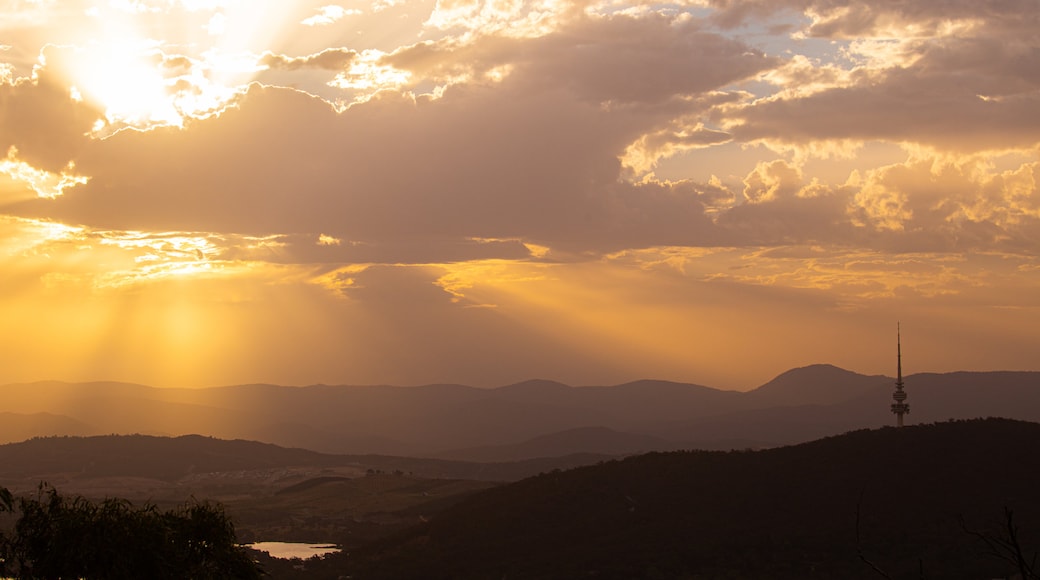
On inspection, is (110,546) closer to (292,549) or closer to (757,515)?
(757,515)

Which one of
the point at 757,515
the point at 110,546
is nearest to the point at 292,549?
the point at 757,515

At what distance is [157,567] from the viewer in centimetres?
3328

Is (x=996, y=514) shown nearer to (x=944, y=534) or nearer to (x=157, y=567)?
(x=944, y=534)

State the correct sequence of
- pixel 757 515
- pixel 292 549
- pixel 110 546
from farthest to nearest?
pixel 292 549 < pixel 757 515 < pixel 110 546

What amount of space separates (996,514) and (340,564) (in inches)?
2451

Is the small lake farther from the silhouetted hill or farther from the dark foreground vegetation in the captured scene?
the dark foreground vegetation

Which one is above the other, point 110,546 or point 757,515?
point 110,546

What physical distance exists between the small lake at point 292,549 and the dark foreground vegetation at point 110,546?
75.0 m

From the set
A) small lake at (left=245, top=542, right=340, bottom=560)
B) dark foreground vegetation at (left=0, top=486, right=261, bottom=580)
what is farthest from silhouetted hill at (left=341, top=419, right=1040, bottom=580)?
dark foreground vegetation at (left=0, top=486, right=261, bottom=580)

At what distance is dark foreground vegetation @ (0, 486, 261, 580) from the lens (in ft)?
106

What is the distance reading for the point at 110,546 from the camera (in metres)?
32.5

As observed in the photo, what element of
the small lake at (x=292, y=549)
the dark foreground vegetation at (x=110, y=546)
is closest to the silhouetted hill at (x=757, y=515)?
the small lake at (x=292, y=549)

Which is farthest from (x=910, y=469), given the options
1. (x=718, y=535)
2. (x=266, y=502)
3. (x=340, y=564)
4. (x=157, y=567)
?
(x=266, y=502)

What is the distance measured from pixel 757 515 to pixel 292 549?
5547cm
